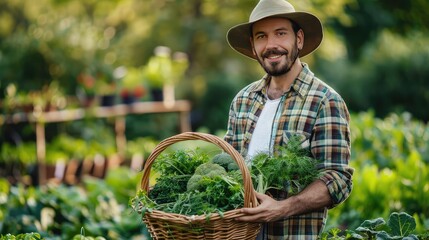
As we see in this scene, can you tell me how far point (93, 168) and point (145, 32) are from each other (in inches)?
342

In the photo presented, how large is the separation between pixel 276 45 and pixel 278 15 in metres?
0.16

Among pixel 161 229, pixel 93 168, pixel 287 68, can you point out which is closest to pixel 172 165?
pixel 161 229

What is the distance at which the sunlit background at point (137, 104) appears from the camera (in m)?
5.97

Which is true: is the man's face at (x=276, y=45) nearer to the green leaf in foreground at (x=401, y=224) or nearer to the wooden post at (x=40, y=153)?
the green leaf in foreground at (x=401, y=224)

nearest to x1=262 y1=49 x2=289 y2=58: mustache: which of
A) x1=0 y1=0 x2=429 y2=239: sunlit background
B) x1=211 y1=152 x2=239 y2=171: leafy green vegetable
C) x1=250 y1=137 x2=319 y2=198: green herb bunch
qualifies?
x1=250 y1=137 x2=319 y2=198: green herb bunch

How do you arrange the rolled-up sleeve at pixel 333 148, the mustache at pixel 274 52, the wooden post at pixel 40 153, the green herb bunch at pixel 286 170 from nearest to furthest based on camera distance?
the green herb bunch at pixel 286 170 → the rolled-up sleeve at pixel 333 148 → the mustache at pixel 274 52 → the wooden post at pixel 40 153

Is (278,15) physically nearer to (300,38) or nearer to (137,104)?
(300,38)

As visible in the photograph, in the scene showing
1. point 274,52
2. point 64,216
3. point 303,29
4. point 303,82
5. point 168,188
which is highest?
point 303,29

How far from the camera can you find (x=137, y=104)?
11.2 metres

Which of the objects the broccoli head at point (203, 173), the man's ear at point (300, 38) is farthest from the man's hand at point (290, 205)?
the man's ear at point (300, 38)

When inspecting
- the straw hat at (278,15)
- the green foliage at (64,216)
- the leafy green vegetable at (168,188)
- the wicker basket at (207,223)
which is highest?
the straw hat at (278,15)

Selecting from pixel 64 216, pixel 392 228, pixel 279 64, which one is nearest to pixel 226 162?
pixel 279 64

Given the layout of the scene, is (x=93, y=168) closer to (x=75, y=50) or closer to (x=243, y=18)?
(x=75, y=50)

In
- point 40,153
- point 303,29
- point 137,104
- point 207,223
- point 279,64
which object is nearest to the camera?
point 207,223
